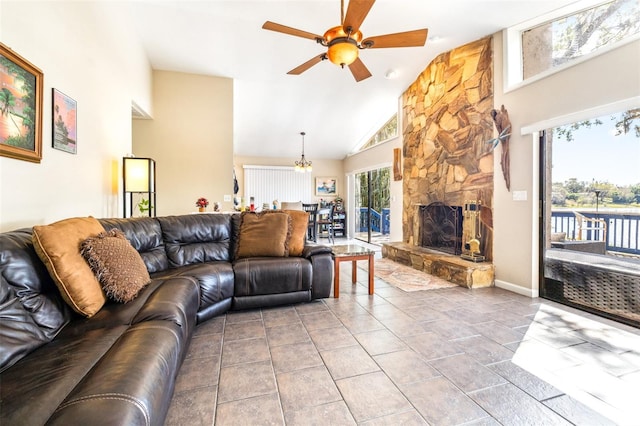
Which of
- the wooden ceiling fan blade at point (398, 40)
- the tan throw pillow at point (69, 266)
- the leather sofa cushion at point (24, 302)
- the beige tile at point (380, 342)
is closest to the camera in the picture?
the leather sofa cushion at point (24, 302)

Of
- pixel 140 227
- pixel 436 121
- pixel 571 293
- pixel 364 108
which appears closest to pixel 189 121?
pixel 140 227

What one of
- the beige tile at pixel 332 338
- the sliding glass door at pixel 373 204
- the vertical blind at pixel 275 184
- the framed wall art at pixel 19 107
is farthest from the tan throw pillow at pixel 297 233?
the vertical blind at pixel 275 184

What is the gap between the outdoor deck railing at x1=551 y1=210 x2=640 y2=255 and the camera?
9.07 ft

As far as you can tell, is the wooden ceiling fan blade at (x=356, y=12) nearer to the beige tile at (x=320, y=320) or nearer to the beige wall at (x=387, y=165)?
the beige tile at (x=320, y=320)

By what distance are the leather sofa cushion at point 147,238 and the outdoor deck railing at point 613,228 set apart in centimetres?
432

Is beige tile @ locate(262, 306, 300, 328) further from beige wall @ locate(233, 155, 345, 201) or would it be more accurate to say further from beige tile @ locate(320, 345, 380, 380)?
beige wall @ locate(233, 155, 345, 201)

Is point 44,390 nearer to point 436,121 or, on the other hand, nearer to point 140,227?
point 140,227

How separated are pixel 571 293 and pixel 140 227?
178 inches

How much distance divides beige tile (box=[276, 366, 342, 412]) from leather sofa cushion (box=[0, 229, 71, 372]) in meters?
1.23

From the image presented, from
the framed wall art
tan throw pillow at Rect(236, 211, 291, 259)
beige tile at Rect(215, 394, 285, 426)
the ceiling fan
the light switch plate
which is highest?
the ceiling fan

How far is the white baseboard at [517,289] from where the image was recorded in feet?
11.2

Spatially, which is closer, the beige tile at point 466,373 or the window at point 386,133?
the beige tile at point 466,373

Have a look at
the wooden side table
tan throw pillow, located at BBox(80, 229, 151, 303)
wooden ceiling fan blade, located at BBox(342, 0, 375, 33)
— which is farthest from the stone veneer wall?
tan throw pillow, located at BBox(80, 229, 151, 303)

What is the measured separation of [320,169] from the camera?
9398mm
